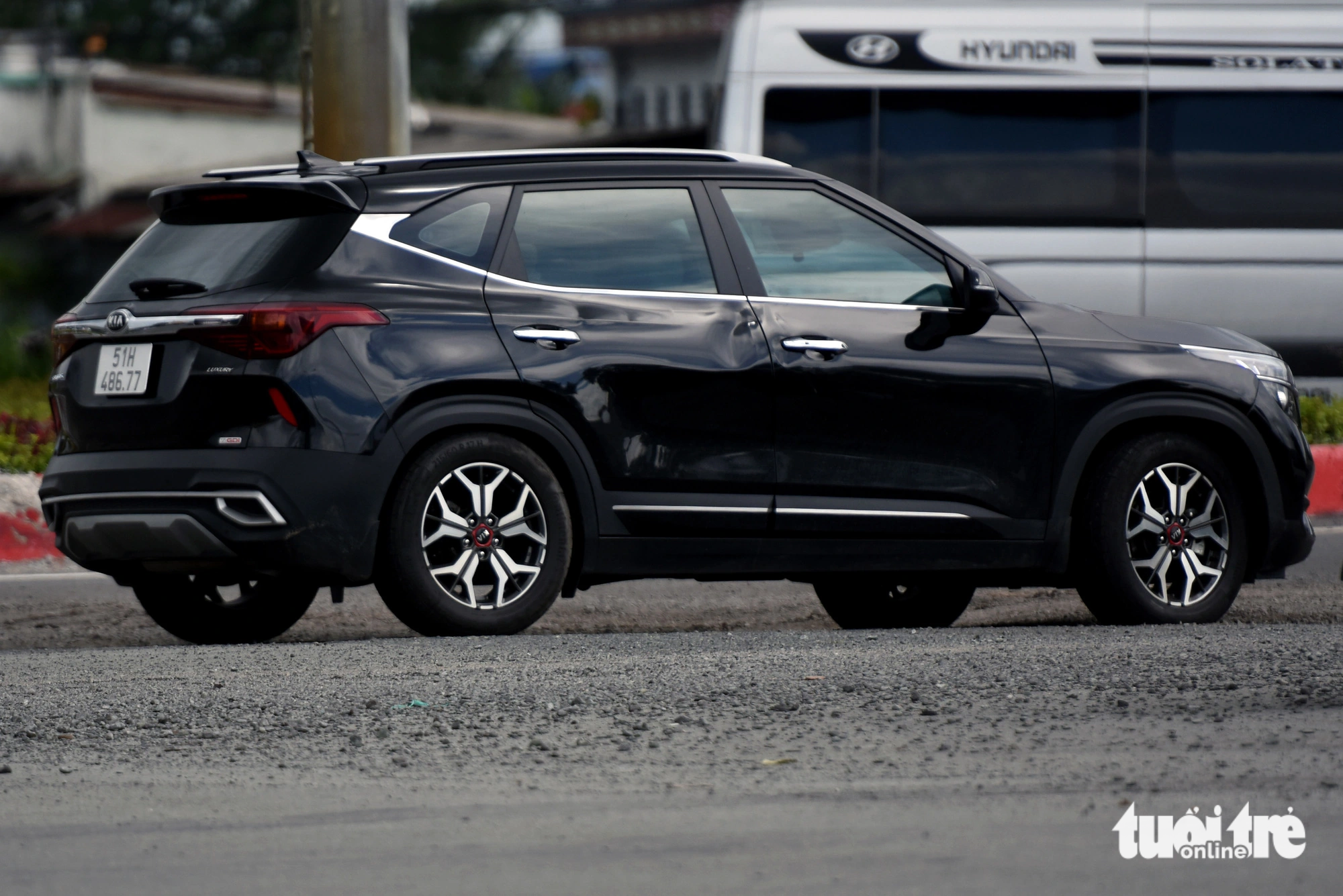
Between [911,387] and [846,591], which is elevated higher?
[911,387]

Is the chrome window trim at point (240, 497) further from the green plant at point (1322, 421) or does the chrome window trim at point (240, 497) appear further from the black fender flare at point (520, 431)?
the green plant at point (1322, 421)

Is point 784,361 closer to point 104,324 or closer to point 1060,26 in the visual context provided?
point 104,324

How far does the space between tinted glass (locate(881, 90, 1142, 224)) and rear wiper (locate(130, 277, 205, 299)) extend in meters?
7.67

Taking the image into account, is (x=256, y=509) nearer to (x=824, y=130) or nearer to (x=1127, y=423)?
(x=1127, y=423)

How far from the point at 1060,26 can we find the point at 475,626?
8.41 metres

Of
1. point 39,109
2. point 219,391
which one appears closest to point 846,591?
point 219,391

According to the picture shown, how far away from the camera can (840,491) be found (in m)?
6.97

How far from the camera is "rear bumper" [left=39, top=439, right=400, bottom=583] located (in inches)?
249

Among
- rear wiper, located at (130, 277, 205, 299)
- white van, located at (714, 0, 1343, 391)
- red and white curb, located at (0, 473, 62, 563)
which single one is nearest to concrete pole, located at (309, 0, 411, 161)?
red and white curb, located at (0, 473, 62, 563)

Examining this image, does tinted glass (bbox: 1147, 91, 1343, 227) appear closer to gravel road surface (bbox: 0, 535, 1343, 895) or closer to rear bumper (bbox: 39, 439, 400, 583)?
gravel road surface (bbox: 0, 535, 1343, 895)

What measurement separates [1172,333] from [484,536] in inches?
99.8

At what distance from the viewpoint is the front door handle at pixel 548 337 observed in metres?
6.62

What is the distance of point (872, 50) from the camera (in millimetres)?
13648

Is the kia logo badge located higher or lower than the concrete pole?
higher
